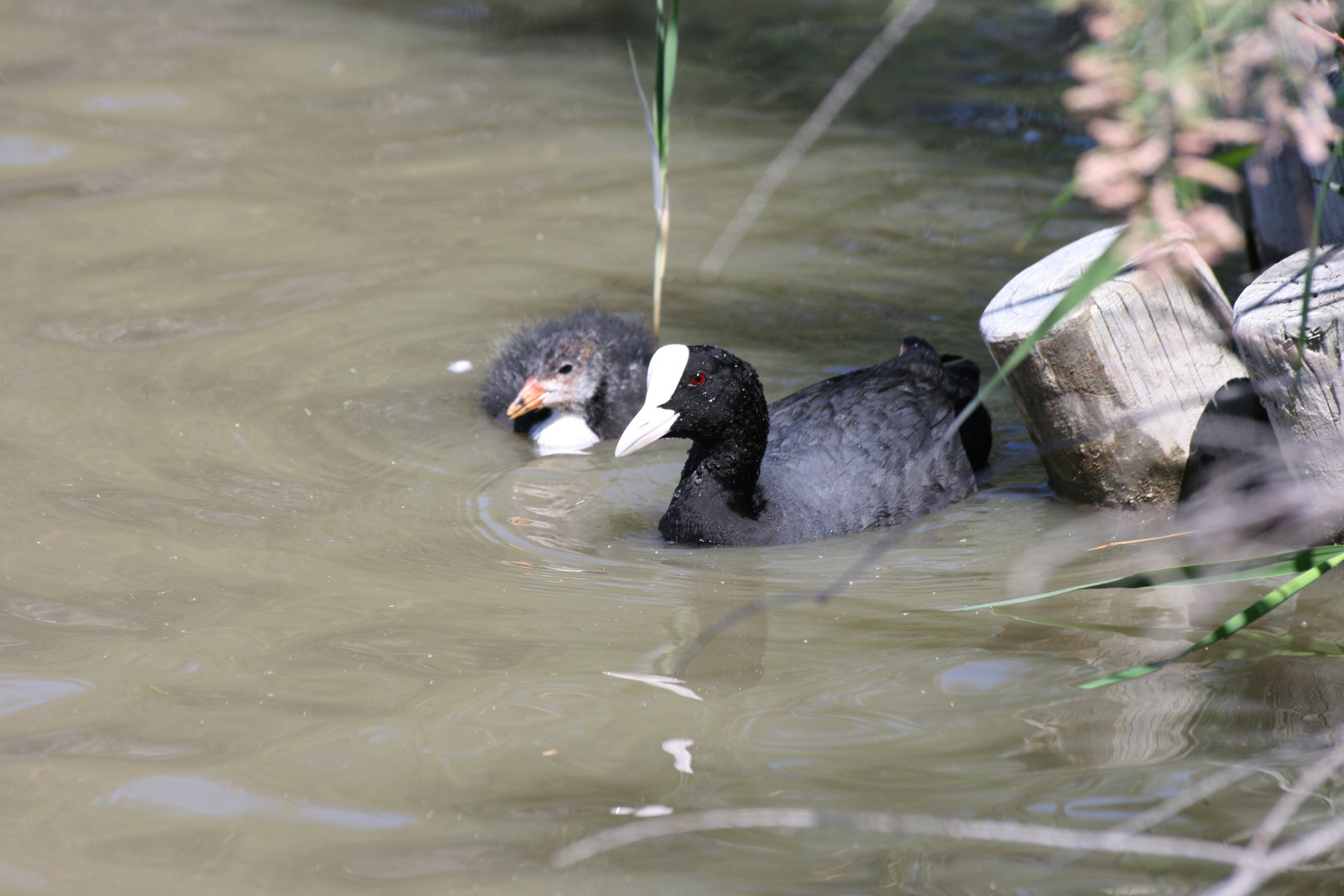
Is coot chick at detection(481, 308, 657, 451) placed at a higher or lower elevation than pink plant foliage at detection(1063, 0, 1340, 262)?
lower

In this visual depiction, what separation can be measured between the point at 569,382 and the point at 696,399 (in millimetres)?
1090

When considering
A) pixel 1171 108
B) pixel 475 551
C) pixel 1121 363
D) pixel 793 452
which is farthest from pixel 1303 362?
pixel 475 551

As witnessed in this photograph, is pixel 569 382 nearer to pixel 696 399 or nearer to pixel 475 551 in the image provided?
pixel 696 399

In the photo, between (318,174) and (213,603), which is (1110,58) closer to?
(213,603)

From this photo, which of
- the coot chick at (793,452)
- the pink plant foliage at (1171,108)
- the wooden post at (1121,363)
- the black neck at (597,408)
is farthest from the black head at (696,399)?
the pink plant foliage at (1171,108)

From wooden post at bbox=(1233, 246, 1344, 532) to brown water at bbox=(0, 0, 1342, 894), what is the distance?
0.38m

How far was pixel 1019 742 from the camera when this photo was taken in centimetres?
259

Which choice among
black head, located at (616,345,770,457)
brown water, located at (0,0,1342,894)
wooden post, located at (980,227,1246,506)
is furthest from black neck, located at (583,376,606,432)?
wooden post, located at (980,227,1246,506)

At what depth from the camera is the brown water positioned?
2.39m

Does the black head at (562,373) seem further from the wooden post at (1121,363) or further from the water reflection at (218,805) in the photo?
the water reflection at (218,805)

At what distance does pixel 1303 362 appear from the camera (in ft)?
10.3

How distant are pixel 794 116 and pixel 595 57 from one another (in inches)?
66.4

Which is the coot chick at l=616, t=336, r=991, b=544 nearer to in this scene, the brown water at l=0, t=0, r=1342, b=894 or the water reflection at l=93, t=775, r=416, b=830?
the brown water at l=0, t=0, r=1342, b=894

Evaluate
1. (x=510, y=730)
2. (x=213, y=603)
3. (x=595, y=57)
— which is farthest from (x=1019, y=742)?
(x=595, y=57)
